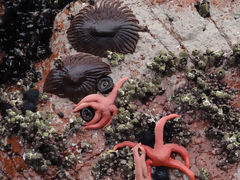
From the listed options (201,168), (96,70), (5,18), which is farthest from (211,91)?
(5,18)

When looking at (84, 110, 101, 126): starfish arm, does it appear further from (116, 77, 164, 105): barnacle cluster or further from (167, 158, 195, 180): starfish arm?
(167, 158, 195, 180): starfish arm

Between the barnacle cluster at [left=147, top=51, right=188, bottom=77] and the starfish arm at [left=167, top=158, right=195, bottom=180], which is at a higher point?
the barnacle cluster at [left=147, top=51, right=188, bottom=77]

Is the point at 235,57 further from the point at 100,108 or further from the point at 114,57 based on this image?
the point at 100,108

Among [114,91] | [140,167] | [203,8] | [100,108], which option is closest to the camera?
[140,167]

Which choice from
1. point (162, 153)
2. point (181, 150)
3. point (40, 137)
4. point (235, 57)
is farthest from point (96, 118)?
point (235, 57)

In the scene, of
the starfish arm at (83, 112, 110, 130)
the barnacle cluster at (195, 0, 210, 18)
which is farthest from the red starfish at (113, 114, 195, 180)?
the barnacle cluster at (195, 0, 210, 18)

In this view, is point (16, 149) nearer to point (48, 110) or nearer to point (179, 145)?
point (48, 110)
